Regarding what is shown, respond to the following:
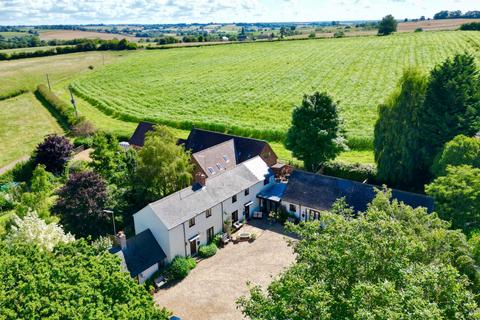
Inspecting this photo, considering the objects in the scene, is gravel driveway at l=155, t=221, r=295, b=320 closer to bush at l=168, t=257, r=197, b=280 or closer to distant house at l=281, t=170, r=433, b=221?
bush at l=168, t=257, r=197, b=280

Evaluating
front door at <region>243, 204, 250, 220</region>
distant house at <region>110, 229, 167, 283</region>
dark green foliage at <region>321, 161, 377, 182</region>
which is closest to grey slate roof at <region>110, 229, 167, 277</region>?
distant house at <region>110, 229, 167, 283</region>


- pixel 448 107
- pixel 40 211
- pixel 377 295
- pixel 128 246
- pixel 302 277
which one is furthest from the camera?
pixel 448 107

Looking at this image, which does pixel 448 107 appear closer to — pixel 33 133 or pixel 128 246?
pixel 128 246

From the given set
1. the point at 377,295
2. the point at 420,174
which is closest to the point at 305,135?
the point at 420,174

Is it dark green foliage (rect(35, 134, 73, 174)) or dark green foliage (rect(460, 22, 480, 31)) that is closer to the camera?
dark green foliage (rect(35, 134, 73, 174))

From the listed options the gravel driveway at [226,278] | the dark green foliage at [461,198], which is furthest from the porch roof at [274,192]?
the dark green foliage at [461,198]

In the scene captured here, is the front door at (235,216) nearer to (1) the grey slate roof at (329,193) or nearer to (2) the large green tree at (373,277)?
(1) the grey slate roof at (329,193)

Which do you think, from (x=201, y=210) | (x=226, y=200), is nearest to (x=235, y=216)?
(x=226, y=200)
